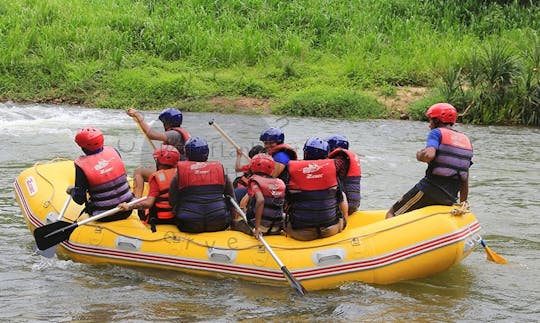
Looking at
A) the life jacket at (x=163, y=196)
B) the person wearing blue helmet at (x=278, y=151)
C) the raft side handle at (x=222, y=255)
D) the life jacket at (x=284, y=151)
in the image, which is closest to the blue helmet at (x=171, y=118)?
the person wearing blue helmet at (x=278, y=151)

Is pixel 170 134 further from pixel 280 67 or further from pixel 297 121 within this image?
pixel 280 67

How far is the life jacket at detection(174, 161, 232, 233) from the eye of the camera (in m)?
6.49

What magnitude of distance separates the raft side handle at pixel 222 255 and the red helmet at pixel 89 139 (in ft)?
4.38

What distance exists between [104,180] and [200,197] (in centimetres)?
88

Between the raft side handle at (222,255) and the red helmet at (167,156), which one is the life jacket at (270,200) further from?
the red helmet at (167,156)

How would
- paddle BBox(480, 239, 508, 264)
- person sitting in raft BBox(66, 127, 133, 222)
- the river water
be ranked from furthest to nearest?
paddle BBox(480, 239, 508, 264) → person sitting in raft BBox(66, 127, 133, 222) → the river water

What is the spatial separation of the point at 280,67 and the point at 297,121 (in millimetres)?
3024

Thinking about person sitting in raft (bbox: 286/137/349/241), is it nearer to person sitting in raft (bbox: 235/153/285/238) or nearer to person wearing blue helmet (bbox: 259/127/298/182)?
person sitting in raft (bbox: 235/153/285/238)

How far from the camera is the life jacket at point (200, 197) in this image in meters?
6.49

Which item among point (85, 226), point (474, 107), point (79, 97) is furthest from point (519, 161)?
point (79, 97)

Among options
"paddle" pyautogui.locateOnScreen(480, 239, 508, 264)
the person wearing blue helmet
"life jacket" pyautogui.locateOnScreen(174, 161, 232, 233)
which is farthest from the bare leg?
"paddle" pyautogui.locateOnScreen(480, 239, 508, 264)

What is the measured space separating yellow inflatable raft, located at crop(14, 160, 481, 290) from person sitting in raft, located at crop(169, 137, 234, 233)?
0.12 m

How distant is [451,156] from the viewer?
6660 mm

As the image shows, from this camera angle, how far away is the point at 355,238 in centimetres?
638
